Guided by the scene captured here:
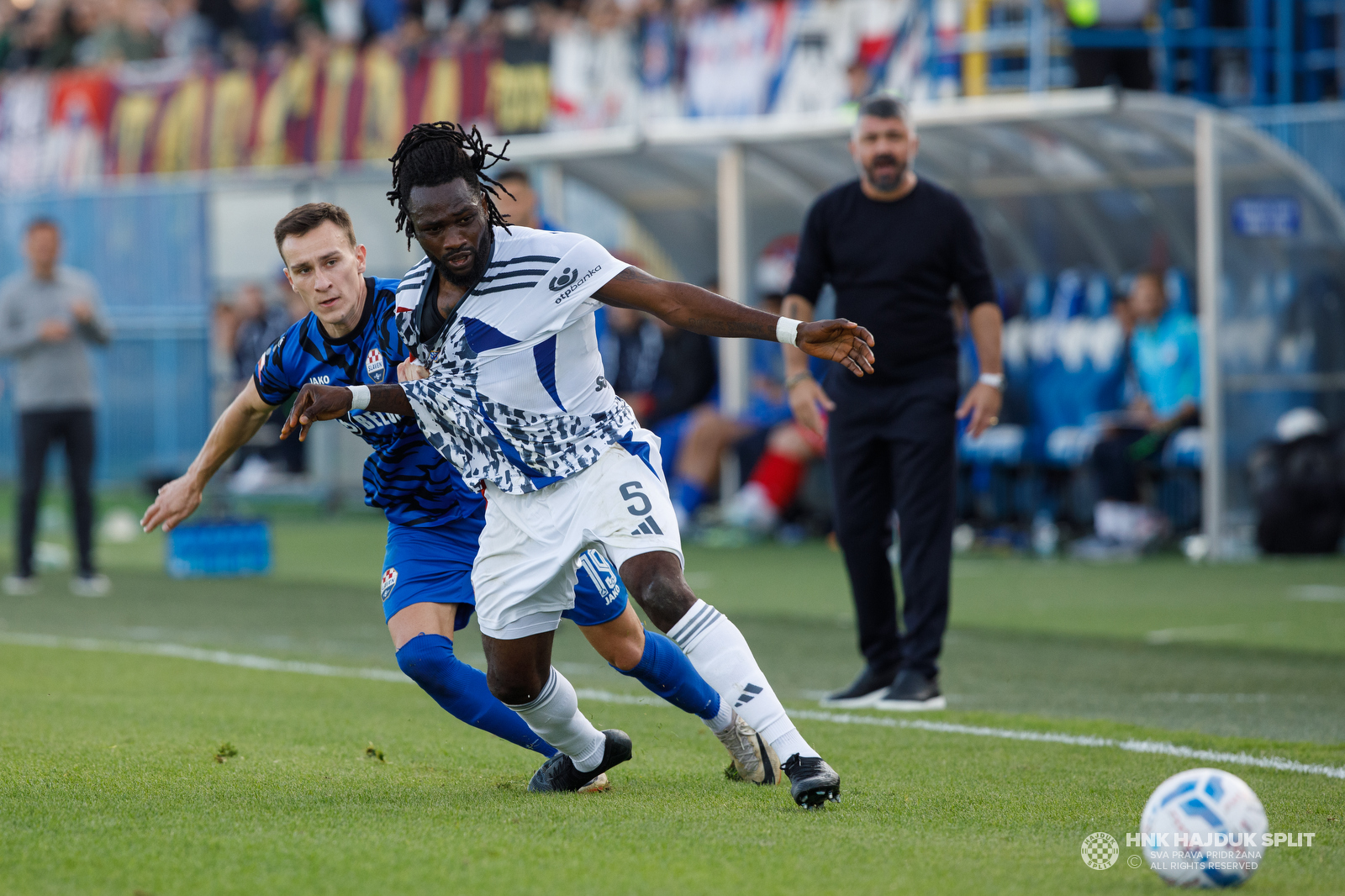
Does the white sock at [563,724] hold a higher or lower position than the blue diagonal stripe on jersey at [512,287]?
lower

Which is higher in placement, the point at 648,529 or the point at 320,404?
the point at 320,404

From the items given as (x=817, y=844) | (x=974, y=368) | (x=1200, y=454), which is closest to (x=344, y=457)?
(x=974, y=368)

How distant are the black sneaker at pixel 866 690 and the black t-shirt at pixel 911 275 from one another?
4.15 feet

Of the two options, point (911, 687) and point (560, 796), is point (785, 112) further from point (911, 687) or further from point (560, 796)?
point (560, 796)

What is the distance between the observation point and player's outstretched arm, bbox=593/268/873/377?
195 inches

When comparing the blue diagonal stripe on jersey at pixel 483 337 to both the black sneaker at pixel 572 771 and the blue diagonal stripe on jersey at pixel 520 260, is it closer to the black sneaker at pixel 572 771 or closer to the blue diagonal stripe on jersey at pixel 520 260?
the blue diagonal stripe on jersey at pixel 520 260

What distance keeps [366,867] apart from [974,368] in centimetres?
1222

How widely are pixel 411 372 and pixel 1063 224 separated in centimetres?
1201

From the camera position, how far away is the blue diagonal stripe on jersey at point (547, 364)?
525cm

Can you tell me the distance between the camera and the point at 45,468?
508 inches

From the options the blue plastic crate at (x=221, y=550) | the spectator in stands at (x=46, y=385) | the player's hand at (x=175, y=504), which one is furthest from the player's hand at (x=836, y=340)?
the blue plastic crate at (x=221, y=550)

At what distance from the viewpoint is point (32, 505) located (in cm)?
1291

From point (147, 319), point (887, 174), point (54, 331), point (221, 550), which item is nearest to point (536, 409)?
point (887, 174)

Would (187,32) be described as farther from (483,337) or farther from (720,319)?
(720,319)
